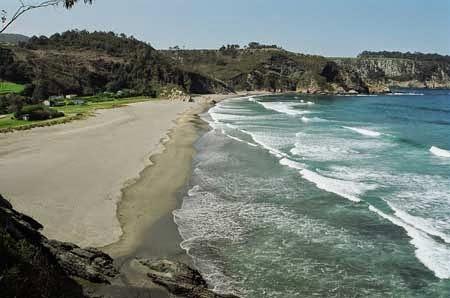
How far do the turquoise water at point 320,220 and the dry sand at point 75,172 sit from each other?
3.68m

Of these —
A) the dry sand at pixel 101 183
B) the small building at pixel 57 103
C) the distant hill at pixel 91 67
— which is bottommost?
the dry sand at pixel 101 183

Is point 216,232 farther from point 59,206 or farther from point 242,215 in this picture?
point 59,206

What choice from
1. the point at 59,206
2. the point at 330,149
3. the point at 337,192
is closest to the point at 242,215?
the point at 337,192

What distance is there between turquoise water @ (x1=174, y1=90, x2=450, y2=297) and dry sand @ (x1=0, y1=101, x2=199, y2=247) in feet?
12.1

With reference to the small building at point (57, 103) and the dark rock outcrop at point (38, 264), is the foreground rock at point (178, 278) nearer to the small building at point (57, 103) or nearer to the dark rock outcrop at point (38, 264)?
the dark rock outcrop at point (38, 264)

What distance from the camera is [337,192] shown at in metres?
26.1

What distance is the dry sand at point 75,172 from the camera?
20.0 metres

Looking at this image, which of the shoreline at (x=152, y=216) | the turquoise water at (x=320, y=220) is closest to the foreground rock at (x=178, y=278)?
the shoreline at (x=152, y=216)

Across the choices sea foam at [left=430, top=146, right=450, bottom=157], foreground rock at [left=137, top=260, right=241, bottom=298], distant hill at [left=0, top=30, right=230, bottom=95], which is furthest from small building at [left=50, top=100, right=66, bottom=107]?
foreground rock at [left=137, top=260, right=241, bottom=298]

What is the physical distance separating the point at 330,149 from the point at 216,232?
73.9 feet

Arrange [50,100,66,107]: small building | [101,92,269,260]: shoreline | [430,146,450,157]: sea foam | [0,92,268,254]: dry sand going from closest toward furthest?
[101,92,269,260]: shoreline
[0,92,268,254]: dry sand
[430,146,450,157]: sea foam
[50,100,66,107]: small building

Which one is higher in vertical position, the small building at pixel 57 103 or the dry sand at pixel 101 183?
the small building at pixel 57 103

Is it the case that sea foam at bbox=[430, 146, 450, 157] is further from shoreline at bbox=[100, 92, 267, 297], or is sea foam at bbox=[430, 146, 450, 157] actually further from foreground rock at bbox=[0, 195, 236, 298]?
foreground rock at bbox=[0, 195, 236, 298]

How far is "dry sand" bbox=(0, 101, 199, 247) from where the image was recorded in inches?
787
